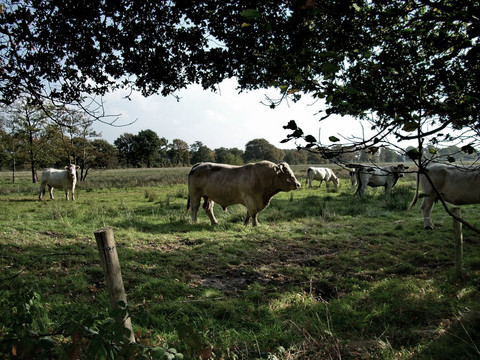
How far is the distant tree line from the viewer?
510 cm

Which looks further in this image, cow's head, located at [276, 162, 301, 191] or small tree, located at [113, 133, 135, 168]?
small tree, located at [113, 133, 135, 168]

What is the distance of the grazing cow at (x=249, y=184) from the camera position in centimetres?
851

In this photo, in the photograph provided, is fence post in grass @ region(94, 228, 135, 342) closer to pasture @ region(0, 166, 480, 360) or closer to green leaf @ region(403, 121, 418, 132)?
pasture @ region(0, 166, 480, 360)

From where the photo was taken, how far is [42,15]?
4504mm

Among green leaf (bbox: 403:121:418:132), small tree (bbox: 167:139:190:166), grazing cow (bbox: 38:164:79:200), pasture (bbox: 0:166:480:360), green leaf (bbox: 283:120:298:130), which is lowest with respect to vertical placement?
pasture (bbox: 0:166:480:360)

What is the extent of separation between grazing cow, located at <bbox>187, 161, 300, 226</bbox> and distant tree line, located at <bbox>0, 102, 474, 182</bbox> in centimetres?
191

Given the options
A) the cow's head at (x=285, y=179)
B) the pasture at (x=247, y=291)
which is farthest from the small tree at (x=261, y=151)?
the pasture at (x=247, y=291)

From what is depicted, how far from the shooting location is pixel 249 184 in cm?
850

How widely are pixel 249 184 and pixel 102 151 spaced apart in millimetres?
42659

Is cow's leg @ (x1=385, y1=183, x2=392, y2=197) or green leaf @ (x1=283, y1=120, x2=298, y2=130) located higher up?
green leaf @ (x1=283, y1=120, x2=298, y2=130)

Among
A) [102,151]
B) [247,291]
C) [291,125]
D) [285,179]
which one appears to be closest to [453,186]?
[285,179]

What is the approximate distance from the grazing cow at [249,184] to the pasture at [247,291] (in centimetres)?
74

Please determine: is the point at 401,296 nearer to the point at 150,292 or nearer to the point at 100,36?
the point at 150,292

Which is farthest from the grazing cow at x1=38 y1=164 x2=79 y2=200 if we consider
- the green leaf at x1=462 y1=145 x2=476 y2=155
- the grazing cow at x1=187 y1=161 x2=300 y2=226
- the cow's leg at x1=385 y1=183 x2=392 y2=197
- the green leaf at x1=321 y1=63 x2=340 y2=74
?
the green leaf at x1=462 y1=145 x2=476 y2=155
